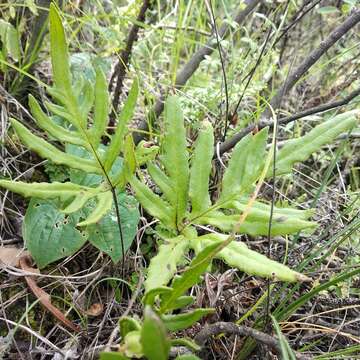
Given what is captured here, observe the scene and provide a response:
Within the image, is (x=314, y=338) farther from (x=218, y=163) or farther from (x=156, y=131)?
(x=156, y=131)

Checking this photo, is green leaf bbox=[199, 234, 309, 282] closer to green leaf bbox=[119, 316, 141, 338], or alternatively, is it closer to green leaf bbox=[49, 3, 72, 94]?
green leaf bbox=[119, 316, 141, 338]

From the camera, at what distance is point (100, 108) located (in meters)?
0.98

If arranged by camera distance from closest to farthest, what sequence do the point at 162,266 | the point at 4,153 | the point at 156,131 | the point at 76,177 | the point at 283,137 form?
the point at 162,266 → the point at 76,177 → the point at 4,153 → the point at 156,131 → the point at 283,137

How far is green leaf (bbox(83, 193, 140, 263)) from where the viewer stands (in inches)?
43.2

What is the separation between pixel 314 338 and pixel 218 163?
0.47m

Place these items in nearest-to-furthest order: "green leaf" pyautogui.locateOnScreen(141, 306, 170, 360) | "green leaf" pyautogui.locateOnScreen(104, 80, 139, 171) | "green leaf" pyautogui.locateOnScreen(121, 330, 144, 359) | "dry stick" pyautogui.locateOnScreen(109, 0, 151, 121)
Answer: "green leaf" pyautogui.locateOnScreen(141, 306, 170, 360)
"green leaf" pyautogui.locateOnScreen(121, 330, 144, 359)
"green leaf" pyautogui.locateOnScreen(104, 80, 139, 171)
"dry stick" pyautogui.locateOnScreen(109, 0, 151, 121)

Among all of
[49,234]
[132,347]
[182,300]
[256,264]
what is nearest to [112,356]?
[132,347]

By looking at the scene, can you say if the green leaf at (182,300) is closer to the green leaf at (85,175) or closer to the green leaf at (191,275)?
the green leaf at (191,275)

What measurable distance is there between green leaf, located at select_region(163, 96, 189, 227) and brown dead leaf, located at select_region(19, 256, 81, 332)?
38cm

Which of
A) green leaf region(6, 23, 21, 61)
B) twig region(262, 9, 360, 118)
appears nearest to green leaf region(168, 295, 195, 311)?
twig region(262, 9, 360, 118)

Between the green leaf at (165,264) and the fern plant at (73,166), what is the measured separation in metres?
0.12

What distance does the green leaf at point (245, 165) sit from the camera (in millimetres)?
910

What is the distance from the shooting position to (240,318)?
1.09 m

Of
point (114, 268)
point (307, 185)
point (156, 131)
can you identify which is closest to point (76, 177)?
point (114, 268)
